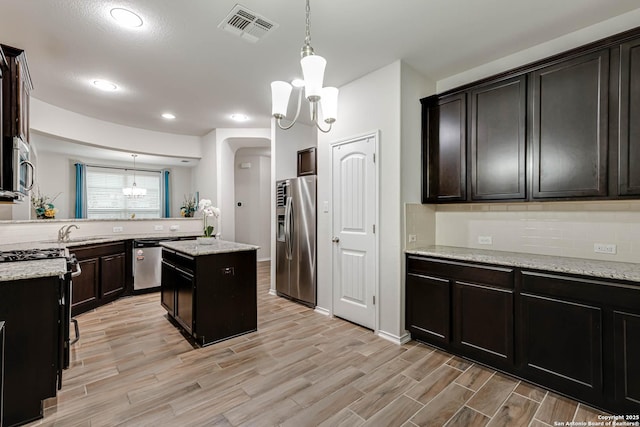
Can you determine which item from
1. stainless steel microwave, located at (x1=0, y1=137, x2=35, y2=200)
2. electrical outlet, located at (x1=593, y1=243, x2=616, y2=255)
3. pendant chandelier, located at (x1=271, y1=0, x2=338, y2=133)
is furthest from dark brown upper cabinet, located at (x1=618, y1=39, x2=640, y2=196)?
stainless steel microwave, located at (x1=0, y1=137, x2=35, y2=200)

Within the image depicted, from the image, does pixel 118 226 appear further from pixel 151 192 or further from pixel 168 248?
pixel 151 192

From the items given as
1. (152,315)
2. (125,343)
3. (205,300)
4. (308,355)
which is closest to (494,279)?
(308,355)

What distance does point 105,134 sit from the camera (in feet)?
15.8

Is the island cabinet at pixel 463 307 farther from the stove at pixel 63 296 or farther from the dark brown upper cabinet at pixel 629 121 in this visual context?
the stove at pixel 63 296

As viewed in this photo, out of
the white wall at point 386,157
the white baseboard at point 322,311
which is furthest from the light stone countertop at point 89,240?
the white wall at point 386,157

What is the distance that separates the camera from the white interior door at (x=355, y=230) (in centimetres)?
317

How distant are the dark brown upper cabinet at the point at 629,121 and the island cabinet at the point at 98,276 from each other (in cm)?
550

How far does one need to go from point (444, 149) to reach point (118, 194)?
312 inches

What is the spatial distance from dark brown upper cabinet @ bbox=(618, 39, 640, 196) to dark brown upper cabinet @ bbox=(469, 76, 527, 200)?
1.93 feet

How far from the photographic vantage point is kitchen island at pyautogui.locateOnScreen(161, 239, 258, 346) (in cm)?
281

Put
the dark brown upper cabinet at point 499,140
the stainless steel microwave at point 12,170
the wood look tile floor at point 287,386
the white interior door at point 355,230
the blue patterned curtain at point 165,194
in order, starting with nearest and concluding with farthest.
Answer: the wood look tile floor at point 287,386 → the stainless steel microwave at point 12,170 → the dark brown upper cabinet at point 499,140 → the white interior door at point 355,230 → the blue patterned curtain at point 165,194

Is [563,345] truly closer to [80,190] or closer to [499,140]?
[499,140]

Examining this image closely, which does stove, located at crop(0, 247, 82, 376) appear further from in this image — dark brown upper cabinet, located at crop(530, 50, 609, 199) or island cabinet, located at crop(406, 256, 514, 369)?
dark brown upper cabinet, located at crop(530, 50, 609, 199)

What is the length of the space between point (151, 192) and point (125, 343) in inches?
236
